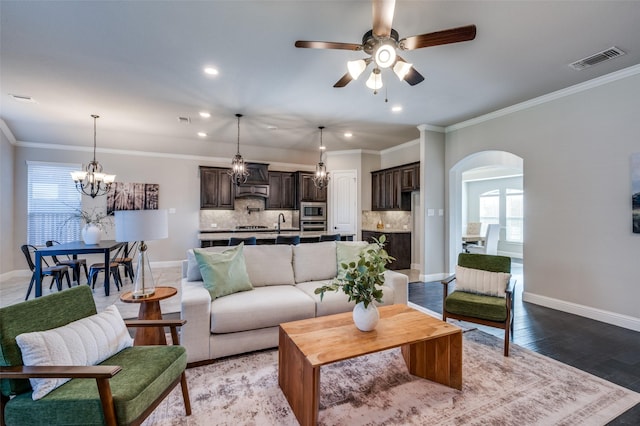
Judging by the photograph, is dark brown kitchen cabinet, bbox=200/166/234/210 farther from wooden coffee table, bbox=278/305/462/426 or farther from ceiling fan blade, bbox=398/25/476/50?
ceiling fan blade, bbox=398/25/476/50

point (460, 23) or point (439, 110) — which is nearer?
point (460, 23)

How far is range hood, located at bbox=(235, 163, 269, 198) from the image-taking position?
7547 mm

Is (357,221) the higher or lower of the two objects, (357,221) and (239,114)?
the lower

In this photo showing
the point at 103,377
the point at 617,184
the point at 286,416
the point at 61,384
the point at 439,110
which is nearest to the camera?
the point at 103,377

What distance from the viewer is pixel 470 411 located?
1.94 metres

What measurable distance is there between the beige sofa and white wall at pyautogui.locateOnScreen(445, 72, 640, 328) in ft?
7.82

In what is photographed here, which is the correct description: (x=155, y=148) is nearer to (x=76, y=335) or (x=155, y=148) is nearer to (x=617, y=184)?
(x=76, y=335)

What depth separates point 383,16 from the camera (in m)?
1.98

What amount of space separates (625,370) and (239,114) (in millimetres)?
5560

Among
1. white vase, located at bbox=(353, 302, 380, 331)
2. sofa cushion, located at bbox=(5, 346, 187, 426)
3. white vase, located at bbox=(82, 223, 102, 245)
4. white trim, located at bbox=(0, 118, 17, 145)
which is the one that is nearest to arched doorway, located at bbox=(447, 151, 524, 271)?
white vase, located at bbox=(353, 302, 380, 331)

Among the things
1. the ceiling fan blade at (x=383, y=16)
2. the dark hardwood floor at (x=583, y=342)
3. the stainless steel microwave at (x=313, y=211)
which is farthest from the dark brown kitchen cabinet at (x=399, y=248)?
the ceiling fan blade at (x=383, y=16)

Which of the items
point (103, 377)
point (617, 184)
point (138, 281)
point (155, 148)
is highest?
point (155, 148)

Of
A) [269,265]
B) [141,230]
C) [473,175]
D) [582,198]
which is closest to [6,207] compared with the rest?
[141,230]

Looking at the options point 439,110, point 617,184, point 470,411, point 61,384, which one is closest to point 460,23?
point 439,110
